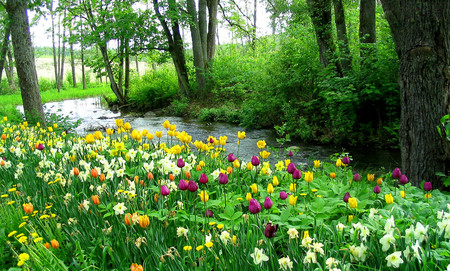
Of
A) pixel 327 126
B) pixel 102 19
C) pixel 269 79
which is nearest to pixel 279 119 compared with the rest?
pixel 269 79

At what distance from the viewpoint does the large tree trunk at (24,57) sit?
7312mm

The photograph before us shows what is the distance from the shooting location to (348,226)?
1.84m

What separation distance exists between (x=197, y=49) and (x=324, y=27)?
24.8ft

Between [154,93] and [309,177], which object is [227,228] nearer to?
[309,177]

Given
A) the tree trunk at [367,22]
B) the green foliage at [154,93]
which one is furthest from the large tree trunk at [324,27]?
the green foliage at [154,93]

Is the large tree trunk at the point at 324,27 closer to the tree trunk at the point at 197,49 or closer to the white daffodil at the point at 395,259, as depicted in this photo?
the tree trunk at the point at 197,49

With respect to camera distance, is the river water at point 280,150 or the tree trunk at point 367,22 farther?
the tree trunk at point 367,22

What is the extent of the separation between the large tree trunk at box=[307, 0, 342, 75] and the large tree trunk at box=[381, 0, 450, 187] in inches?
199

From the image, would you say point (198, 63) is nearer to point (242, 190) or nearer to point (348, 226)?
point (242, 190)

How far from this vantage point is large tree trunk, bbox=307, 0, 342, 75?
8.38 meters

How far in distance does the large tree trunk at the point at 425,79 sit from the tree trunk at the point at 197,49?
38.2 feet

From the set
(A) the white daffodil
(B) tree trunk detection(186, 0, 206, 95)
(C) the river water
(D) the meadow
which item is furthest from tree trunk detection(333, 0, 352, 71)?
(A) the white daffodil

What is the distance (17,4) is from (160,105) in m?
10.1

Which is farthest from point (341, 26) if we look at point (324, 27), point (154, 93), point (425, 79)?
point (154, 93)
